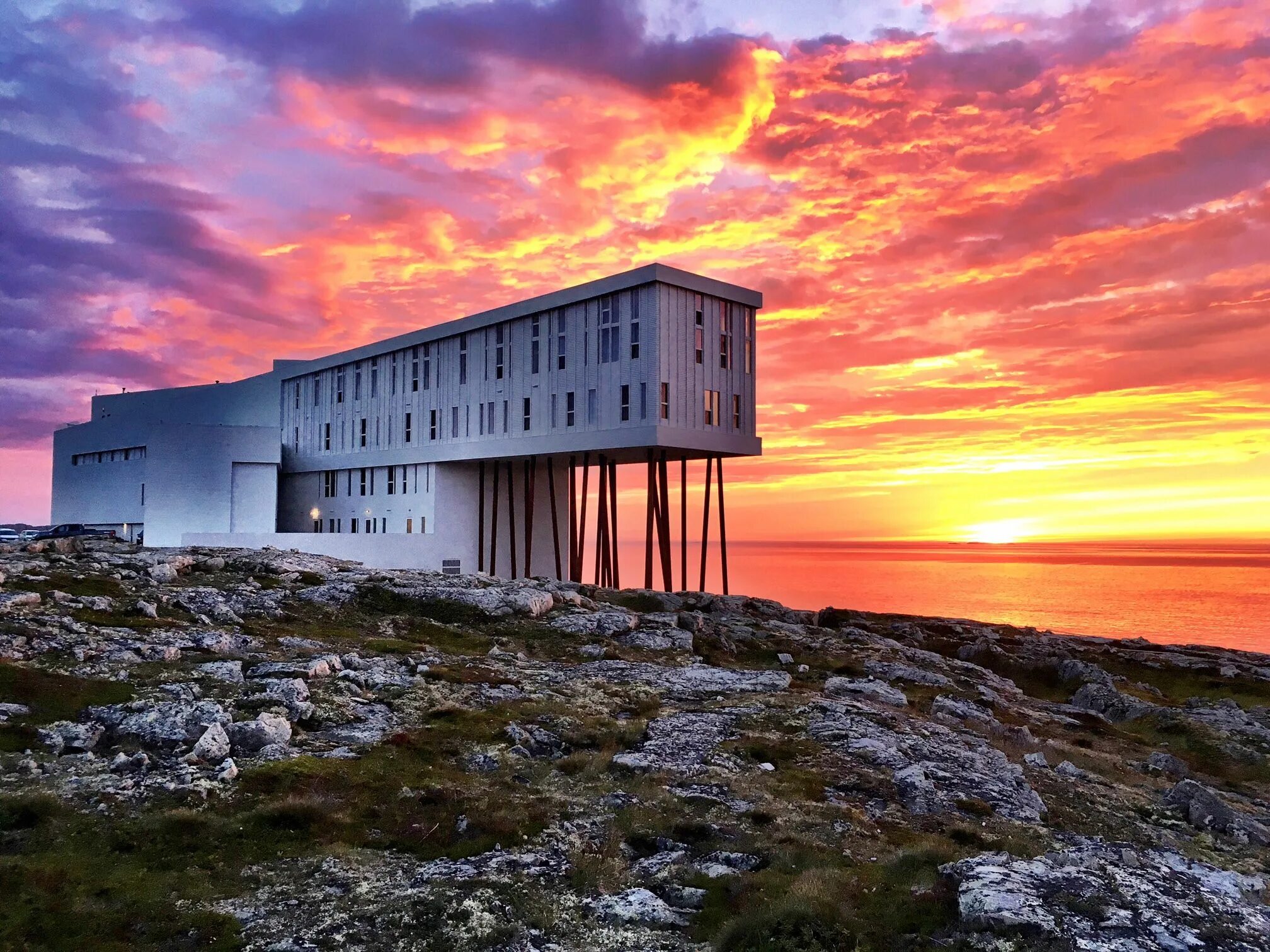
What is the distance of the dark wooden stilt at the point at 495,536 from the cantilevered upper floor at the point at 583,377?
384 centimetres

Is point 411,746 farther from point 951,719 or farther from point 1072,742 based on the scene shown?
point 1072,742

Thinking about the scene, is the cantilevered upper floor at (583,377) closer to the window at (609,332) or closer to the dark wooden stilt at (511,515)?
the window at (609,332)

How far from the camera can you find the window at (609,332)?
54281 mm

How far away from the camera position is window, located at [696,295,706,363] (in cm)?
5428

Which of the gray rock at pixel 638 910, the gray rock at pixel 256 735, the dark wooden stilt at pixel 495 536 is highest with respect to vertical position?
the dark wooden stilt at pixel 495 536

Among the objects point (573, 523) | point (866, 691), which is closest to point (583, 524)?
point (573, 523)

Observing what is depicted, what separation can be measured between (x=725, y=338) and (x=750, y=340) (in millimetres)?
2410

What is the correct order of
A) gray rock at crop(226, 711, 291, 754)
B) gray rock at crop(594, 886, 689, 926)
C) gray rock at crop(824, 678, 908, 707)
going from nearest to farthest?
gray rock at crop(594, 886, 689, 926)
gray rock at crop(226, 711, 291, 754)
gray rock at crop(824, 678, 908, 707)

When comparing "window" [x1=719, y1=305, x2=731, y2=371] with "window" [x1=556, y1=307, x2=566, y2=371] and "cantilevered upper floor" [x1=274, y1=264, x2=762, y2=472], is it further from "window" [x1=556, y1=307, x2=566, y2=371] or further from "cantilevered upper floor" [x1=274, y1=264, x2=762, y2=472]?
"window" [x1=556, y1=307, x2=566, y2=371]

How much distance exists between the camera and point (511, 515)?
217 feet

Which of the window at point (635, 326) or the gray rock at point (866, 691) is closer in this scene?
the gray rock at point (866, 691)

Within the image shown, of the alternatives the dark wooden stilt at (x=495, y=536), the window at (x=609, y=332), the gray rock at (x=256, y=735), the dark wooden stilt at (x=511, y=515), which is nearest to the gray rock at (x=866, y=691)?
the gray rock at (x=256, y=735)

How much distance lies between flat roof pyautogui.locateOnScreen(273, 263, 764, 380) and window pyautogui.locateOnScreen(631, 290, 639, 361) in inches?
30.3

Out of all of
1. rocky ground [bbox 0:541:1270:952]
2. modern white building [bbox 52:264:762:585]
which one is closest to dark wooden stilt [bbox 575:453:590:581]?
modern white building [bbox 52:264:762:585]
